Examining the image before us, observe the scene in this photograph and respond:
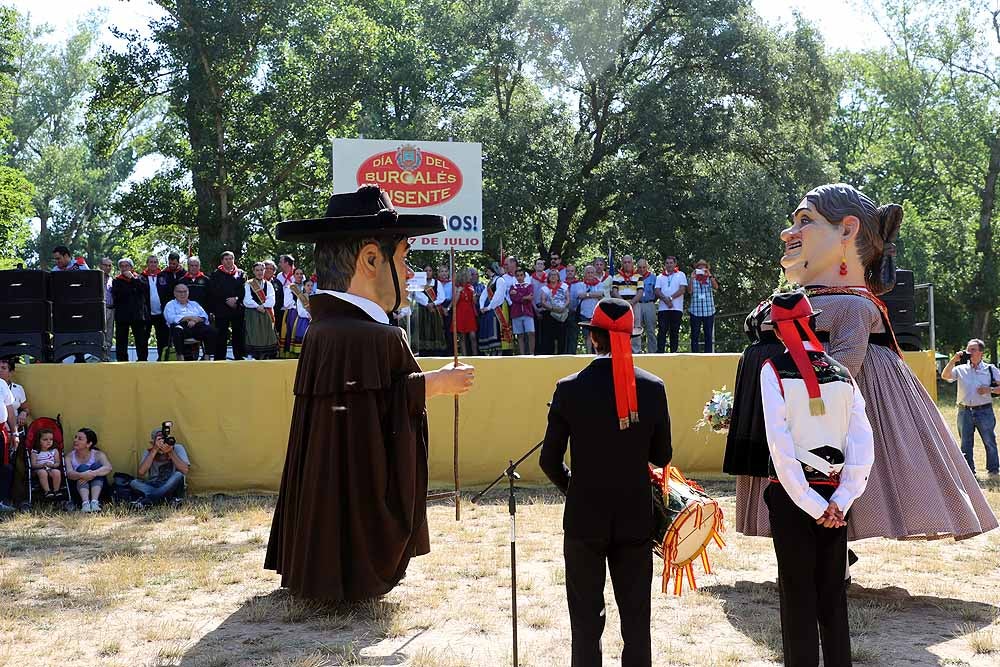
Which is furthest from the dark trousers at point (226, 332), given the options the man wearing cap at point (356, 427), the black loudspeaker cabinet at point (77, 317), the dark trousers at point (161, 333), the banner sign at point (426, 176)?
the man wearing cap at point (356, 427)

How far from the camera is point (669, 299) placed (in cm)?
1433

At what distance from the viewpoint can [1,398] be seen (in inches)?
367

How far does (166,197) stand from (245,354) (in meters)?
15.1

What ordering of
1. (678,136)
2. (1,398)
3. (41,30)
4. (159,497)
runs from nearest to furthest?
(1,398), (159,497), (678,136), (41,30)

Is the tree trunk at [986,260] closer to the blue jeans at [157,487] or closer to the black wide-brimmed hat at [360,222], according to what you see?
the blue jeans at [157,487]

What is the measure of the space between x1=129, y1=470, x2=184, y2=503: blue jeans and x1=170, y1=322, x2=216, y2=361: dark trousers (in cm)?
233

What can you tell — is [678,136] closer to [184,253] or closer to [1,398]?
[184,253]

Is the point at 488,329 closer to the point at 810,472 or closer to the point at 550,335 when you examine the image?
the point at 550,335

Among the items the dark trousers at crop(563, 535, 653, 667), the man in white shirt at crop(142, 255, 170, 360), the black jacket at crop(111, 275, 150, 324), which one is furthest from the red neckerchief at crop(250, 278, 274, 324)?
the dark trousers at crop(563, 535, 653, 667)

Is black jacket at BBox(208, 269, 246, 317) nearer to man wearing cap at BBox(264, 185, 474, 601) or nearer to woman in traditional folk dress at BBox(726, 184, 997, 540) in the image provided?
man wearing cap at BBox(264, 185, 474, 601)

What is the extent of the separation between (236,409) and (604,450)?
751cm

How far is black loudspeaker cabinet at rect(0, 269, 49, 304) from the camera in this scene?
11.1 meters

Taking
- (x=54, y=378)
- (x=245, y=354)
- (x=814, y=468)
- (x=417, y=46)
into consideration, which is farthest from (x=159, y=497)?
(x=417, y=46)

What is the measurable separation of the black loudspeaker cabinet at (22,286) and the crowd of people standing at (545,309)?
15.9 feet
